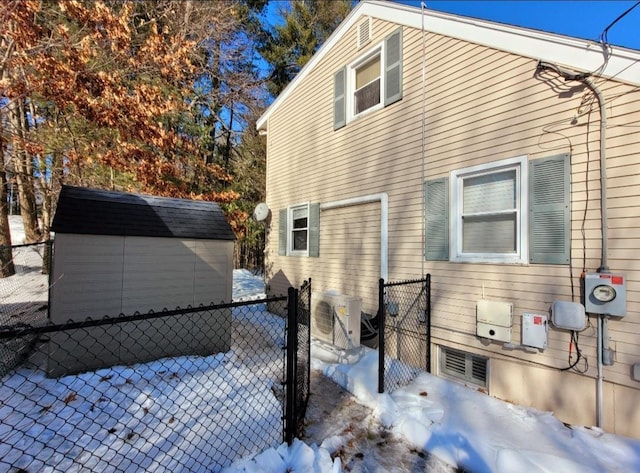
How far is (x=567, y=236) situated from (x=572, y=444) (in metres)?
1.95

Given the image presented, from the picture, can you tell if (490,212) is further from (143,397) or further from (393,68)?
(143,397)

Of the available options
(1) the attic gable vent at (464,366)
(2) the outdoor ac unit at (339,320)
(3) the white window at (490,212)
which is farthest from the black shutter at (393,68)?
(1) the attic gable vent at (464,366)

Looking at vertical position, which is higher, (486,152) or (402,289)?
(486,152)

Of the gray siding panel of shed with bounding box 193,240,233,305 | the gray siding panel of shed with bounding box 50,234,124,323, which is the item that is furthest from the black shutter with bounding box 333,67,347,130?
the gray siding panel of shed with bounding box 50,234,124,323

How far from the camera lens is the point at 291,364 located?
2439mm

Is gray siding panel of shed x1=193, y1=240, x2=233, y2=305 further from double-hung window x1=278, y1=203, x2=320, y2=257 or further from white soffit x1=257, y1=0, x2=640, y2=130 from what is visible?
white soffit x1=257, y1=0, x2=640, y2=130

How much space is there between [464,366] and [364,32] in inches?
236

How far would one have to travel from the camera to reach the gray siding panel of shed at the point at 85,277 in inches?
153

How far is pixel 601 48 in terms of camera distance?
316cm

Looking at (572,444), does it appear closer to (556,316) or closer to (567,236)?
(556,316)

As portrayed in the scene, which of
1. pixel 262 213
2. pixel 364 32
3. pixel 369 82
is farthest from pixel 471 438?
pixel 262 213

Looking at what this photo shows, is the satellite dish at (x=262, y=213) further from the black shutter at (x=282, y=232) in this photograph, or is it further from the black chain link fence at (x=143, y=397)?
the black chain link fence at (x=143, y=397)

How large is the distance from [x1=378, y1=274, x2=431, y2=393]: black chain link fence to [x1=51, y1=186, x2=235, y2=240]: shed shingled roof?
285cm

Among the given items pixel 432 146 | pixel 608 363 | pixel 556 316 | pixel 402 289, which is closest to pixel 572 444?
pixel 608 363
